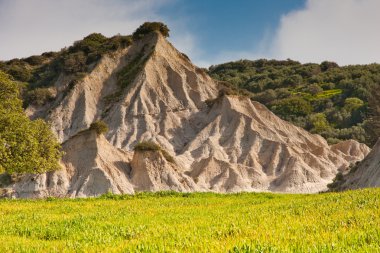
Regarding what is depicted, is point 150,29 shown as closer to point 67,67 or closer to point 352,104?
point 67,67

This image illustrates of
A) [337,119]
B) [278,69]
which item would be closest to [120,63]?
[337,119]

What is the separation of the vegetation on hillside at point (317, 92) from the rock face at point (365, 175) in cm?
4032

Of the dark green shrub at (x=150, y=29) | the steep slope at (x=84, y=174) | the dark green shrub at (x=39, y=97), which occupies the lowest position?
the steep slope at (x=84, y=174)

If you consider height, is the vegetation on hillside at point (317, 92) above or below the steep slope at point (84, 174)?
above

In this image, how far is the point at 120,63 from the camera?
7581 cm

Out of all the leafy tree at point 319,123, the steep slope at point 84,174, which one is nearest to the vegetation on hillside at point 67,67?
the steep slope at point 84,174

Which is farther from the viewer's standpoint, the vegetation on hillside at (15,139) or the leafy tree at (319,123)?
the leafy tree at (319,123)

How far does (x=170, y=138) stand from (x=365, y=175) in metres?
29.1

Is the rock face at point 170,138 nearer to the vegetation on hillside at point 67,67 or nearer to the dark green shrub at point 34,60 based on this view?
the vegetation on hillside at point 67,67

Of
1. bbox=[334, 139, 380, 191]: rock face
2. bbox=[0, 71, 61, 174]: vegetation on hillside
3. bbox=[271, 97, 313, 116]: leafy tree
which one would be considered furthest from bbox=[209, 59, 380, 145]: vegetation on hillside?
bbox=[0, 71, 61, 174]: vegetation on hillside

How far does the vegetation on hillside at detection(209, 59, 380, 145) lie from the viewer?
96375 mm

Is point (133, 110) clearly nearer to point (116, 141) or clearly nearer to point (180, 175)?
point (116, 141)

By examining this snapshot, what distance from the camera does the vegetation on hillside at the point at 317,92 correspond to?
9638 centimetres

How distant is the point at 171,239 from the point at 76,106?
62.7 metres
